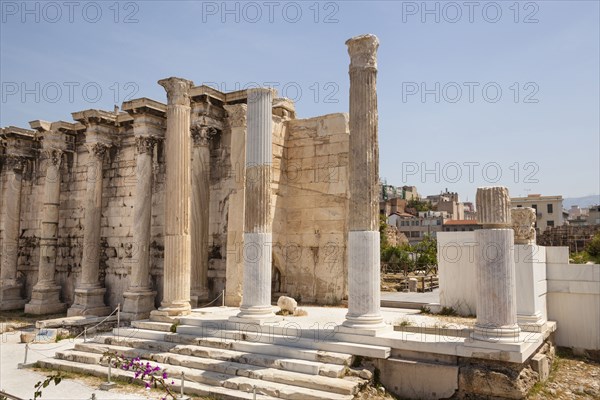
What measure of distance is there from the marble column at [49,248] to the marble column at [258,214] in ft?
35.6

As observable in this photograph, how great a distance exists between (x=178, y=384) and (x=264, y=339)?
6.63ft

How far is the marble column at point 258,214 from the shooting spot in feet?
36.5

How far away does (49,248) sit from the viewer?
18547mm

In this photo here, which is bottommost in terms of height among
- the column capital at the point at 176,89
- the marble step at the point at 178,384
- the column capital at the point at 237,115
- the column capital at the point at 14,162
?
the marble step at the point at 178,384

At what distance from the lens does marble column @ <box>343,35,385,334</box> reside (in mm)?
9625

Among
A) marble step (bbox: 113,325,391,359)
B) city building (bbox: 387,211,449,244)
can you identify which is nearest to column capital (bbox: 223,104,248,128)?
marble step (bbox: 113,325,391,359)

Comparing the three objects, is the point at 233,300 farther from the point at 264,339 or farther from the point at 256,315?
the point at 264,339

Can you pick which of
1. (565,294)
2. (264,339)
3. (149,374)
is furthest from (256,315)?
(565,294)

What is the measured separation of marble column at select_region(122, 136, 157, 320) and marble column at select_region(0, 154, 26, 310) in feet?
23.2

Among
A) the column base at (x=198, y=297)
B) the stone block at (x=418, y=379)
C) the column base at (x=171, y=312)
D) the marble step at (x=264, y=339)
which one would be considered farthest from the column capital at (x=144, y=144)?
the stone block at (x=418, y=379)

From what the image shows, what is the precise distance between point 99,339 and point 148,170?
19.5 feet

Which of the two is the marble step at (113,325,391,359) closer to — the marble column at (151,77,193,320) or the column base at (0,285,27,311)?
the marble column at (151,77,193,320)

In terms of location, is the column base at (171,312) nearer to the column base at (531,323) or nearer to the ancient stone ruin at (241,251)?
the ancient stone ruin at (241,251)

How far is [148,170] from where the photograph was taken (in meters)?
16.2
